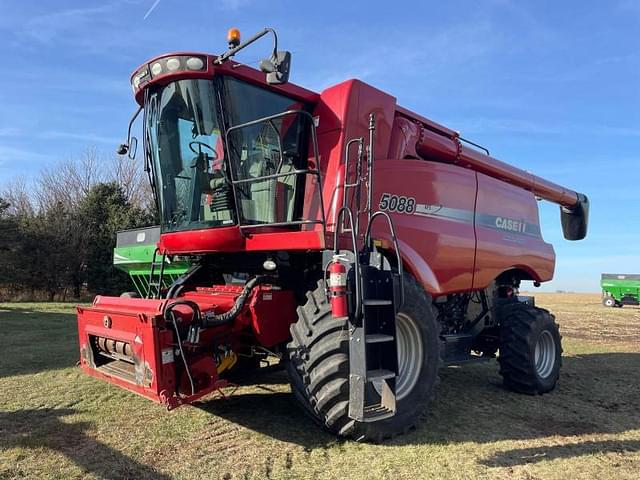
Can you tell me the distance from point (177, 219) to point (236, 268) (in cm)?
92

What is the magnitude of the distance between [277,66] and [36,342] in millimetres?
8000

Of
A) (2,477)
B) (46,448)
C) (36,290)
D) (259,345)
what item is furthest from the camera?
(36,290)

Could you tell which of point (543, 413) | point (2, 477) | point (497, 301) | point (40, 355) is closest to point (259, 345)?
point (2, 477)

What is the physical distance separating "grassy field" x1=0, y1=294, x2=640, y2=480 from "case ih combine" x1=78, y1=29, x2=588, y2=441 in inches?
13.9

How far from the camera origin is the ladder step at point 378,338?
356cm

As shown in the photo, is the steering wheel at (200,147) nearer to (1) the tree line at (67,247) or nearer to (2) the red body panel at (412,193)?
(2) the red body panel at (412,193)

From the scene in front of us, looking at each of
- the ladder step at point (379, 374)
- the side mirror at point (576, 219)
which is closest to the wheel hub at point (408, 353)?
the ladder step at point (379, 374)

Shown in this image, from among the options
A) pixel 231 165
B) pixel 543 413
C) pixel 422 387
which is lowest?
pixel 543 413

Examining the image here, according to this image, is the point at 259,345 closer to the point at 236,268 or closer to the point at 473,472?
the point at 236,268

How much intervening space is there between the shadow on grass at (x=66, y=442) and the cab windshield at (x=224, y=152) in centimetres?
197

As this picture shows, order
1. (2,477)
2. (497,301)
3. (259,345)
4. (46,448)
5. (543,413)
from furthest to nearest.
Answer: (497,301) < (543,413) < (259,345) < (46,448) < (2,477)

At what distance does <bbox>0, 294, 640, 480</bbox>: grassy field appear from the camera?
3467 mm

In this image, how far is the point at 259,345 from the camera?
15.1ft

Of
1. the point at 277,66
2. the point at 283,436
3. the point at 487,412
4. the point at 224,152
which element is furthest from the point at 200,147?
the point at 487,412
